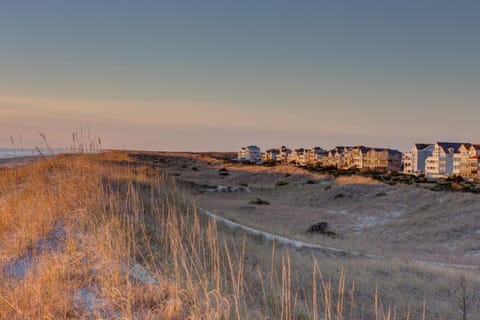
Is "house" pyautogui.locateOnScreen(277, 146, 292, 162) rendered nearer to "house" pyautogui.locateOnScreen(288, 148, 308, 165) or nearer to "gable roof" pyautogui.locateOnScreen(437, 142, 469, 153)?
"house" pyautogui.locateOnScreen(288, 148, 308, 165)

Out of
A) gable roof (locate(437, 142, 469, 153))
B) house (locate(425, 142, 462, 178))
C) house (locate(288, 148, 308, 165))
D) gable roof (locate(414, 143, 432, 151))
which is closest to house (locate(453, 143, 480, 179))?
house (locate(425, 142, 462, 178))

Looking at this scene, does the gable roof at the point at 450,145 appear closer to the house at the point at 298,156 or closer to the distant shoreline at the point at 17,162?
the house at the point at 298,156

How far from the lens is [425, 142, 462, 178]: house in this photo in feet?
237

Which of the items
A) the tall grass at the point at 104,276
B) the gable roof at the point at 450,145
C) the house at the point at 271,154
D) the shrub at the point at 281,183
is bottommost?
the shrub at the point at 281,183

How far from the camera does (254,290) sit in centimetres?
584

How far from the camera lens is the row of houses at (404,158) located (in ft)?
228

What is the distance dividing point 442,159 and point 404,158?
51.7 feet

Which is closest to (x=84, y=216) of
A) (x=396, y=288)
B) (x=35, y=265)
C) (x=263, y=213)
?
(x=35, y=265)

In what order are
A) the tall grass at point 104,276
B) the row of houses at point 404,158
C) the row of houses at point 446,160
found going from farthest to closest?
the row of houses at point 404,158
the row of houses at point 446,160
the tall grass at point 104,276

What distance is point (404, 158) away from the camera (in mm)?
88812

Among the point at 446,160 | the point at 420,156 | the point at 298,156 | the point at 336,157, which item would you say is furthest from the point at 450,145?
the point at 298,156

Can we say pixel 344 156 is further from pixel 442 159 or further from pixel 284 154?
pixel 284 154

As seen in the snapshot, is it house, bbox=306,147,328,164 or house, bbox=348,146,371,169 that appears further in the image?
house, bbox=306,147,328,164

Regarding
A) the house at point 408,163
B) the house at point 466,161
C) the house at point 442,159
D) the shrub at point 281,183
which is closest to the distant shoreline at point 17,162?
the shrub at point 281,183
